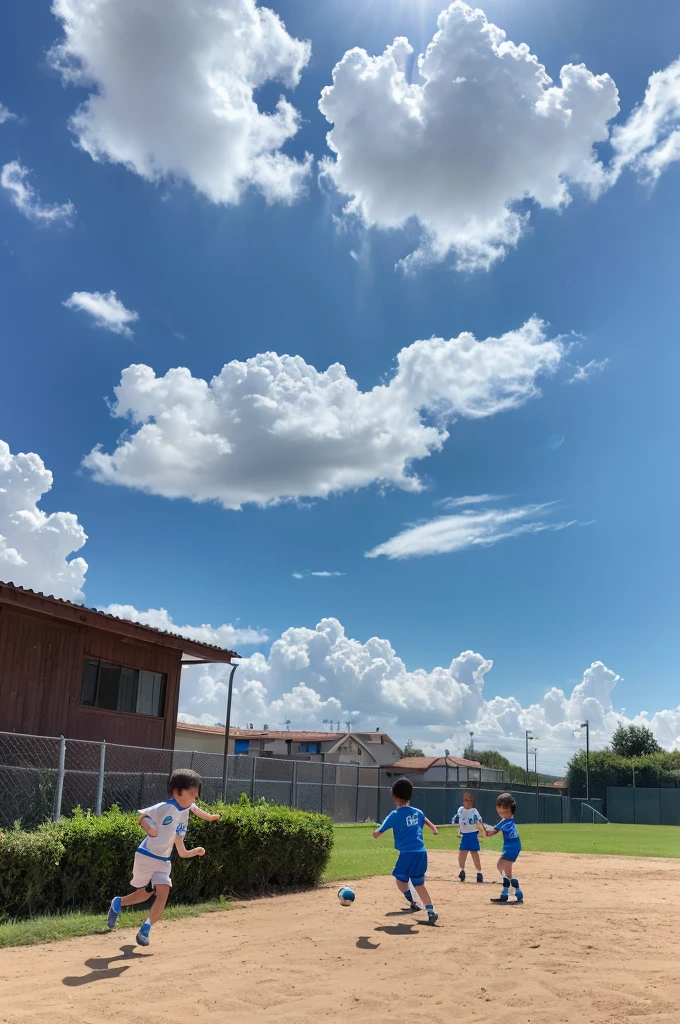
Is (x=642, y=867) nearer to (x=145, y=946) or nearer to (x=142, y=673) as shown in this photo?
(x=142, y=673)

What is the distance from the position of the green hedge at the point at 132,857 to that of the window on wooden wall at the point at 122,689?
6139 mm

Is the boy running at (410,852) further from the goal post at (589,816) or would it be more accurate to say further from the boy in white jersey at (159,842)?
the goal post at (589,816)

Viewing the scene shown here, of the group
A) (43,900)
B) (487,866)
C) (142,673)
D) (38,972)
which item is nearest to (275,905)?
(43,900)

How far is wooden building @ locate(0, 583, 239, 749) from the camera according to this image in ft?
47.1

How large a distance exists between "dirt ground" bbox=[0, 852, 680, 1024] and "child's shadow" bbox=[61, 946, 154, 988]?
0.02 metres

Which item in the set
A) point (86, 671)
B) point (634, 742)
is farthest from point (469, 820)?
point (634, 742)

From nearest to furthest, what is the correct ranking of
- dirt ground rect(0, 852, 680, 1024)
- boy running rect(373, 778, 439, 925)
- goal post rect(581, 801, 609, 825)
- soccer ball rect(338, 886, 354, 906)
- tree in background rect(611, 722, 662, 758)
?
dirt ground rect(0, 852, 680, 1024) < boy running rect(373, 778, 439, 925) < soccer ball rect(338, 886, 354, 906) < goal post rect(581, 801, 609, 825) < tree in background rect(611, 722, 662, 758)

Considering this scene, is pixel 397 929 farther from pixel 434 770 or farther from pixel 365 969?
pixel 434 770

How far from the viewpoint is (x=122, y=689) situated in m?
17.2

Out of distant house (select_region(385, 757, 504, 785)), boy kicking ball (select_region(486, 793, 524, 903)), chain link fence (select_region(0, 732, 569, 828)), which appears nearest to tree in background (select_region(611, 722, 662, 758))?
distant house (select_region(385, 757, 504, 785))

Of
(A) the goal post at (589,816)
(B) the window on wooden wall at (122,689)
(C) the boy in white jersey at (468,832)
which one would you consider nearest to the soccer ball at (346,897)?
(C) the boy in white jersey at (468,832)

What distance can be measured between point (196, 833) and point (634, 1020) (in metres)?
5.70

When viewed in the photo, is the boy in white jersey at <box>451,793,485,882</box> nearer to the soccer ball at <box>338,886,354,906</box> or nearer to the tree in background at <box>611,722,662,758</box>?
the soccer ball at <box>338,886,354,906</box>

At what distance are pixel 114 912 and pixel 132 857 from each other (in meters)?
1.45
